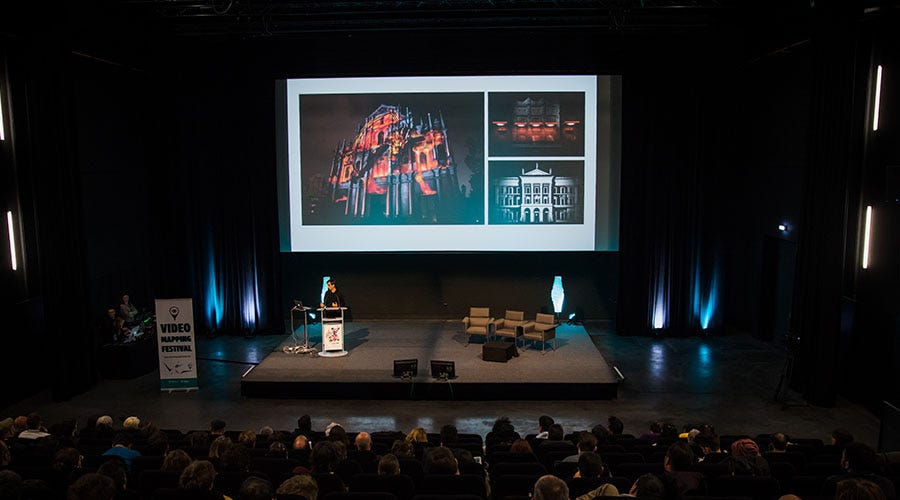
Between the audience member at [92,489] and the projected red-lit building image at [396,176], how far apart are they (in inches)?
436

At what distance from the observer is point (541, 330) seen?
1362 cm

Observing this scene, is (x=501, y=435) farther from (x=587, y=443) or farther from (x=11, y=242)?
(x=11, y=242)

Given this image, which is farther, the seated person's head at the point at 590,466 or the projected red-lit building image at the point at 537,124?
the projected red-lit building image at the point at 537,124

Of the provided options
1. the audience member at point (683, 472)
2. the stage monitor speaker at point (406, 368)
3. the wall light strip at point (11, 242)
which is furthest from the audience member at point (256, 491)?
the wall light strip at point (11, 242)

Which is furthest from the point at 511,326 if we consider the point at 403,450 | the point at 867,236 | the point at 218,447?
the point at 218,447

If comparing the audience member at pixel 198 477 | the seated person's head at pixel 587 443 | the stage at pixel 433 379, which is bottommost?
the stage at pixel 433 379

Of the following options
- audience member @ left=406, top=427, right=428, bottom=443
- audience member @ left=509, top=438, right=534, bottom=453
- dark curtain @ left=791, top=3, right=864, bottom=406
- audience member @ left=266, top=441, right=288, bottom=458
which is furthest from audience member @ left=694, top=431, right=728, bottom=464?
dark curtain @ left=791, top=3, right=864, bottom=406

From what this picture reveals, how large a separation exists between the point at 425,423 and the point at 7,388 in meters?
6.49

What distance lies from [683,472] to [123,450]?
481 cm

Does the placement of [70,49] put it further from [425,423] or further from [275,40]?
[425,423]

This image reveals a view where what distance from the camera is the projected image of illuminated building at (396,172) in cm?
1514

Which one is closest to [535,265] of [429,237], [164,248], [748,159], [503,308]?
[503,308]

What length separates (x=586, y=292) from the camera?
54.3 ft

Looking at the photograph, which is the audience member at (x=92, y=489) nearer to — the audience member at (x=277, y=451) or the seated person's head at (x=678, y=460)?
the audience member at (x=277, y=451)
